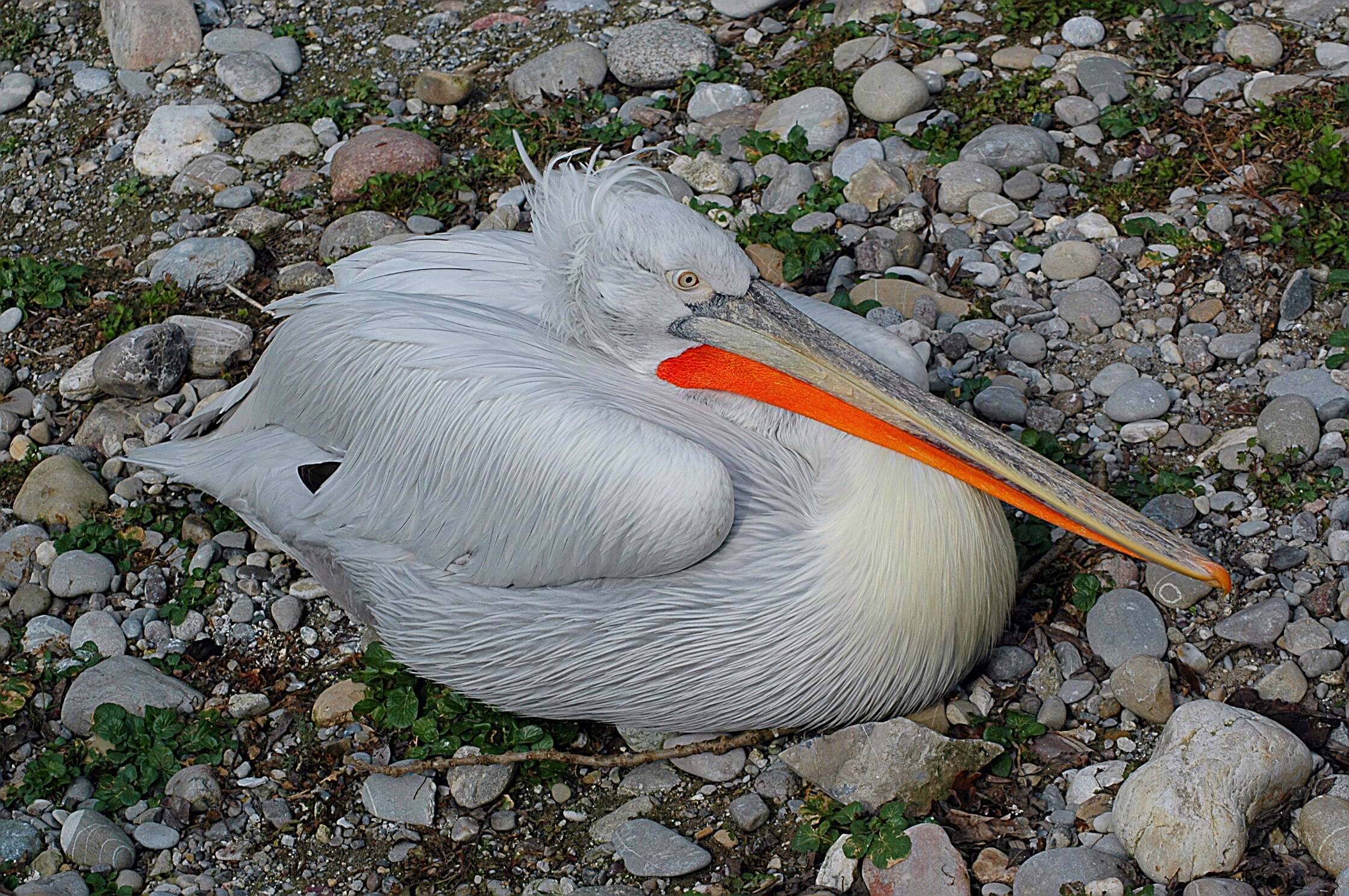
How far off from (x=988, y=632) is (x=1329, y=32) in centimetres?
280

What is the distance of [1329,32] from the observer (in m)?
4.59

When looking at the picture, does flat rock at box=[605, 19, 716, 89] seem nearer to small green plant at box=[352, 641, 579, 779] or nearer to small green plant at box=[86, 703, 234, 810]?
small green plant at box=[352, 641, 579, 779]

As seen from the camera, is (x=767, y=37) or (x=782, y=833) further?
(x=767, y=37)

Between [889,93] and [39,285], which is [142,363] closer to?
[39,285]

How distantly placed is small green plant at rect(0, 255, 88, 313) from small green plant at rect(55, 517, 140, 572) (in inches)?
40.6

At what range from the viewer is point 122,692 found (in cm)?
319

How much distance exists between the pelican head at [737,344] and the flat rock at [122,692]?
1235 millimetres

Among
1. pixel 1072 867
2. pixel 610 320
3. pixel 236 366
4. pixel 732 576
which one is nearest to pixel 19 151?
pixel 236 366

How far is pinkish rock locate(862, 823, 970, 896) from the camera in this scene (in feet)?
8.62

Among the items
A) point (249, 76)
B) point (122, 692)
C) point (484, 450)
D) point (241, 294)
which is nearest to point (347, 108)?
point (249, 76)

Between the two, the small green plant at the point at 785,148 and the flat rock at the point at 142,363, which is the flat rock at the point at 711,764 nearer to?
the flat rock at the point at 142,363

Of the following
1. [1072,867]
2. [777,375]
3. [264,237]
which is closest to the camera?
[1072,867]

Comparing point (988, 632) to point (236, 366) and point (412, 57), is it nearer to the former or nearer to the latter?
point (236, 366)

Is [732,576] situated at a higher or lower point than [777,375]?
lower
